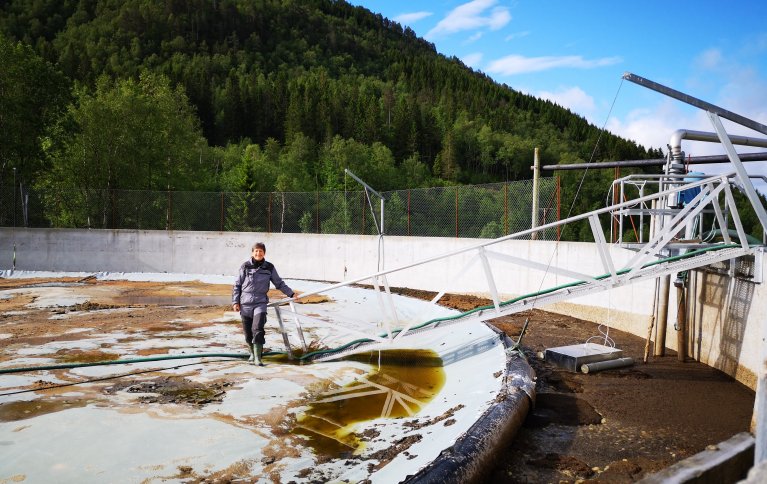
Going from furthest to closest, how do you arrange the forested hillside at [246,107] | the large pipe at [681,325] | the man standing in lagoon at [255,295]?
the forested hillside at [246,107], the large pipe at [681,325], the man standing in lagoon at [255,295]

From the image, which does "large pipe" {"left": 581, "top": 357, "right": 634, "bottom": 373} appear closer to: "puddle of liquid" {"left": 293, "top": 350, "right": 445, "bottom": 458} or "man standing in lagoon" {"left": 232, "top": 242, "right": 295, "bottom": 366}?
"puddle of liquid" {"left": 293, "top": 350, "right": 445, "bottom": 458}

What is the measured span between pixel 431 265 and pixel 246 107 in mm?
81974

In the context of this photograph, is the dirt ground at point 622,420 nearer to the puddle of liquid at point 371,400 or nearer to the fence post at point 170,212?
the puddle of liquid at point 371,400

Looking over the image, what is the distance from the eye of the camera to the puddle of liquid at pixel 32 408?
554 centimetres

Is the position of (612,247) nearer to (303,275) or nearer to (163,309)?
(163,309)

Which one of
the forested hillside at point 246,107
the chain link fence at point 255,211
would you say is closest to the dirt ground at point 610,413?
the forested hillside at point 246,107

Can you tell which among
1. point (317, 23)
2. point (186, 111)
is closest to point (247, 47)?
point (317, 23)

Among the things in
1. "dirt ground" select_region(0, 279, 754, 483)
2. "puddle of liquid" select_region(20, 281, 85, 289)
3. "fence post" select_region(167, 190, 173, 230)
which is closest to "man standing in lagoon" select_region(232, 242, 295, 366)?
"dirt ground" select_region(0, 279, 754, 483)

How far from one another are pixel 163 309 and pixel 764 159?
13.0 meters

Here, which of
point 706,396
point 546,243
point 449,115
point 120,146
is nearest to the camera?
point 706,396

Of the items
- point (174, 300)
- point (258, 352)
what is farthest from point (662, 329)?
point (174, 300)

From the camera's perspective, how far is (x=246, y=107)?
90.9m

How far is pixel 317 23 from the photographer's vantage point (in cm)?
16362

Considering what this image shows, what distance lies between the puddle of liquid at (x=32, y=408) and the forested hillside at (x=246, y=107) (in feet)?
22.7
